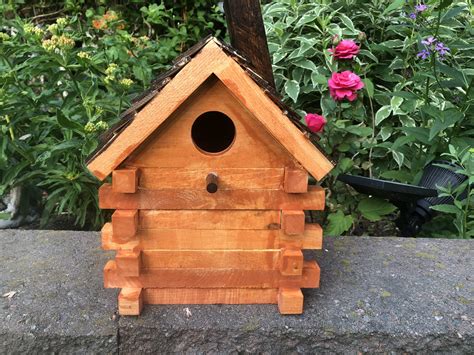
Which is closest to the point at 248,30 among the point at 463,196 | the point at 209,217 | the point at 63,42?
the point at 63,42

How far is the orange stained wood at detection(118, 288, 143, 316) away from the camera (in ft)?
5.11

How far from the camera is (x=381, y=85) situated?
337 cm

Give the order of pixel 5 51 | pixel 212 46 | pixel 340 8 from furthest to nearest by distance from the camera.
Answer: pixel 340 8
pixel 5 51
pixel 212 46

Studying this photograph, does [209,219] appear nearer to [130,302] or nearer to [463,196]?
[130,302]

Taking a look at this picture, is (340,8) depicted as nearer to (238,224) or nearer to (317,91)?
(317,91)

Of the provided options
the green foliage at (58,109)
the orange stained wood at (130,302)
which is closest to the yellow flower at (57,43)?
the green foliage at (58,109)

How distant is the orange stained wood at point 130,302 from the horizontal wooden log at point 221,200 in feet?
0.95

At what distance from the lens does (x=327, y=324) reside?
1596mm

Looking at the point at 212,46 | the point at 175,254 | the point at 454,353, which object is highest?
the point at 212,46

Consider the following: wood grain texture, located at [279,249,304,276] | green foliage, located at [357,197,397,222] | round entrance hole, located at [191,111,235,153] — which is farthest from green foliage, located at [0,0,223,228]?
green foliage, located at [357,197,397,222]

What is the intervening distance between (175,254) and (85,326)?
0.37 m

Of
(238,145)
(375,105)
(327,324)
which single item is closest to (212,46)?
(238,145)

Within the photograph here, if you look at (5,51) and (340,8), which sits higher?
(5,51)

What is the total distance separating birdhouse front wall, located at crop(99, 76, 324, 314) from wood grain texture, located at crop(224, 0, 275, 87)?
642 millimetres
